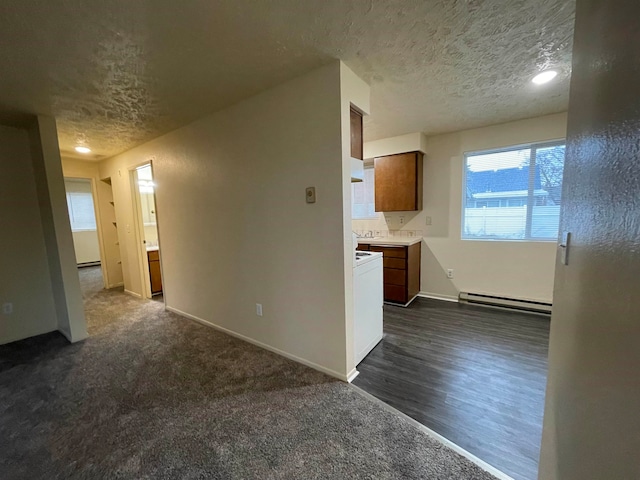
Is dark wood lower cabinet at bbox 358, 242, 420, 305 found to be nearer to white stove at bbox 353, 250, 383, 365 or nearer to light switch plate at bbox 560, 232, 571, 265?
white stove at bbox 353, 250, 383, 365

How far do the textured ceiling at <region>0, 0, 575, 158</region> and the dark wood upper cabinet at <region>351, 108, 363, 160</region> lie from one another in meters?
0.28

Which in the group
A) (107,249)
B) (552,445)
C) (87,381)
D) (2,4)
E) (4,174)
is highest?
(2,4)

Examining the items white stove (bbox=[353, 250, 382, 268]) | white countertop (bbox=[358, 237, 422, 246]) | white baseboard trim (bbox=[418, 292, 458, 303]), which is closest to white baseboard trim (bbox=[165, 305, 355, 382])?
white stove (bbox=[353, 250, 382, 268])

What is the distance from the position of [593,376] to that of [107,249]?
626cm

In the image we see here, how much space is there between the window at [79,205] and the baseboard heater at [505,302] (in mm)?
8954

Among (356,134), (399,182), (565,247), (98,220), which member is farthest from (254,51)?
(98,220)

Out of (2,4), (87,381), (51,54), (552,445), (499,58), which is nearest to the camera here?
(552,445)

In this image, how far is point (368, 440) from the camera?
4.85 ft

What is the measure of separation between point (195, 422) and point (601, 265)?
7.00 feet

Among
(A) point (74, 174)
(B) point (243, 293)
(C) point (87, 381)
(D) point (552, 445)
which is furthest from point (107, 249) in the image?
(D) point (552, 445)

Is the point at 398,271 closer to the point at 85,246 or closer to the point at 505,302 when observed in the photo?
the point at 505,302

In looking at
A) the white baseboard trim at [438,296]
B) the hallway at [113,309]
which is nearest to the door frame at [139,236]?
the hallway at [113,309]

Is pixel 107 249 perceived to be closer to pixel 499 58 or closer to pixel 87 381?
pixel 87 381

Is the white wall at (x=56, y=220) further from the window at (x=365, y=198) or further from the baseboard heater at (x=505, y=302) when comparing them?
the baseboard heater at (x=505, y=302)
